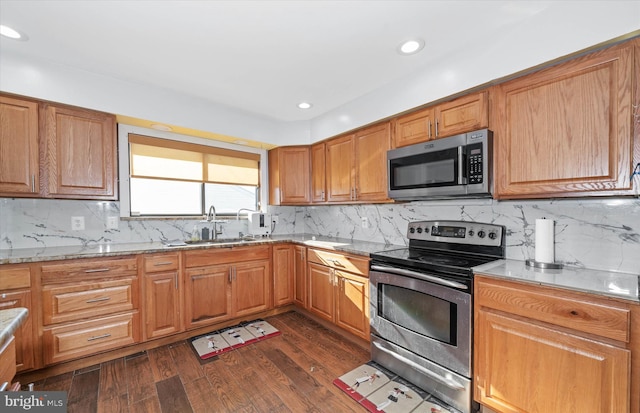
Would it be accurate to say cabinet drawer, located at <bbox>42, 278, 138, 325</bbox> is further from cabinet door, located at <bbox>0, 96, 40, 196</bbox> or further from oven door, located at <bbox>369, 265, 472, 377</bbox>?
oven door, located at <bbox>369, 265, 472, 377</bbox>

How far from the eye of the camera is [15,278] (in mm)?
1933

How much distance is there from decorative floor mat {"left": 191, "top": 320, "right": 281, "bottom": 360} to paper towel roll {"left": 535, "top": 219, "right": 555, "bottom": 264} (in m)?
2.38

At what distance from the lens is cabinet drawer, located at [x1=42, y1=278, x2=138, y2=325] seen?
2.05 m

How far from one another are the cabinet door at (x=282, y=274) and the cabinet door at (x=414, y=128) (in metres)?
1.78

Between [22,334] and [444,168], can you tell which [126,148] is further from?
[444,168]

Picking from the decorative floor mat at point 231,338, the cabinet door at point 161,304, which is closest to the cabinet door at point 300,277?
the decorative floor mat at point 231,338

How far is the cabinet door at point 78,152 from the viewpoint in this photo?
2256 millimetres

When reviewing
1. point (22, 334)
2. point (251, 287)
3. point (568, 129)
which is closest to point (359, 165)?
point (568, 129)

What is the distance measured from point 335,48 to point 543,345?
2271mm

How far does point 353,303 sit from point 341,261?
0.40 meters

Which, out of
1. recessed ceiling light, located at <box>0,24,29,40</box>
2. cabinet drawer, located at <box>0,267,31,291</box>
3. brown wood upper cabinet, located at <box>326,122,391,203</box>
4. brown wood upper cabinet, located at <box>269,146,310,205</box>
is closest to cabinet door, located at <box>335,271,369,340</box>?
brown wood upper cabinet, located at <box>326,122,391,203</box>

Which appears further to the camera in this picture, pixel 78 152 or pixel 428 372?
pixel 78 152

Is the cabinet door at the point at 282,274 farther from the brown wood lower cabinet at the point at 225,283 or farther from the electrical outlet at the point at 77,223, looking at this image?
the electrical outlet at the point at 77,223

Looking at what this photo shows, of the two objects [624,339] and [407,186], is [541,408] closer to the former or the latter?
[624,339]
